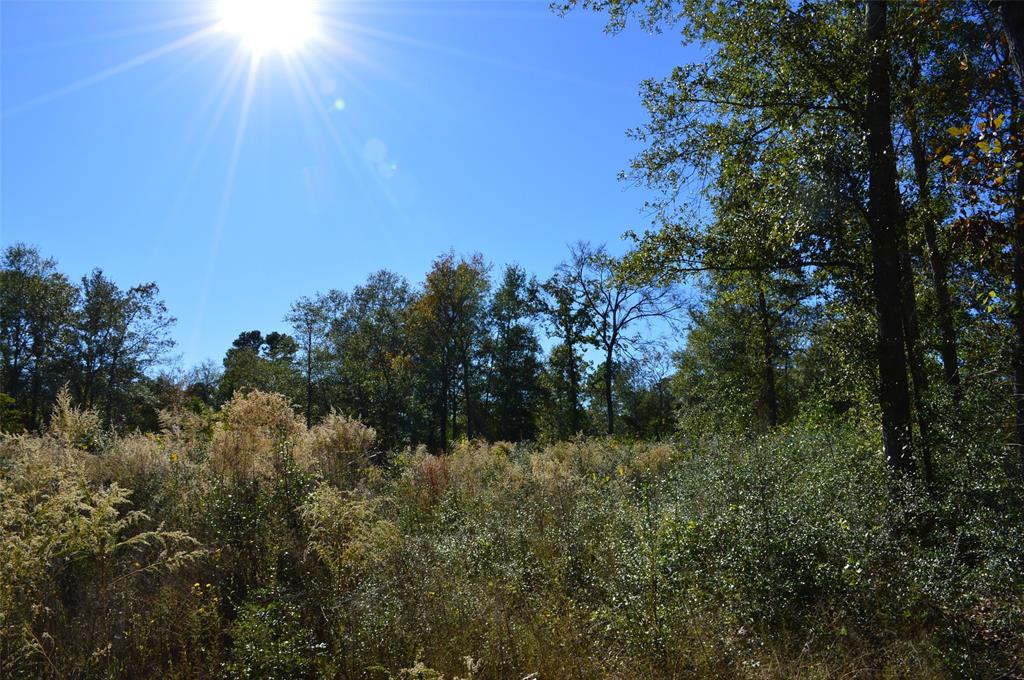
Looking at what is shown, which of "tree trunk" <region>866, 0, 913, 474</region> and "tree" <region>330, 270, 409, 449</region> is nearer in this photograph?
"tree trunk" <region>866, 0, 913, 474</region>

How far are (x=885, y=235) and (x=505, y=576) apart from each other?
225 inches

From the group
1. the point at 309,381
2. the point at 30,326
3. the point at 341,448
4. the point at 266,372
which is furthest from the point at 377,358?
the point at 341,448

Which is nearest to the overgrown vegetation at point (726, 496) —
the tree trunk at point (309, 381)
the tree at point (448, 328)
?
the tree at point (448, 328)

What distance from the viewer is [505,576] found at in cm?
580

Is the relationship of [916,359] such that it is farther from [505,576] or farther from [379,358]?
[379,358]

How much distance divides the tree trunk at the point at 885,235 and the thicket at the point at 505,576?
2.74 feet

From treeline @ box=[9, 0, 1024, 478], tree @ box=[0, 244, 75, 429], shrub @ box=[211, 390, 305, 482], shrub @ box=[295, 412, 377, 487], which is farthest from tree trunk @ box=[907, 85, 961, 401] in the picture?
tree @ box=[0, 244, 75, 429]

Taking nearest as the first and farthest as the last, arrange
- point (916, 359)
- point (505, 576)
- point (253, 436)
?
point (505, 576) < point (916, 359) < point (253, 436)

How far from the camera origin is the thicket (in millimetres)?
4074

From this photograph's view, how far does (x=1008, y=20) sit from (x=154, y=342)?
1425 inches

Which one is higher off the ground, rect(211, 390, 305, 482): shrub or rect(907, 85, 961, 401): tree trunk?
rect(907, 85, 961, 401): tree trunk

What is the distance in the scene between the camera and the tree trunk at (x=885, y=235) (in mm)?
6566

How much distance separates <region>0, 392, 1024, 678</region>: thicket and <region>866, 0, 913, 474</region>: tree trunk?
0.83 m

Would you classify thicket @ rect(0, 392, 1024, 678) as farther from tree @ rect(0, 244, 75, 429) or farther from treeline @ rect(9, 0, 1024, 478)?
tree @ rect(0, 244, 75, 429)
